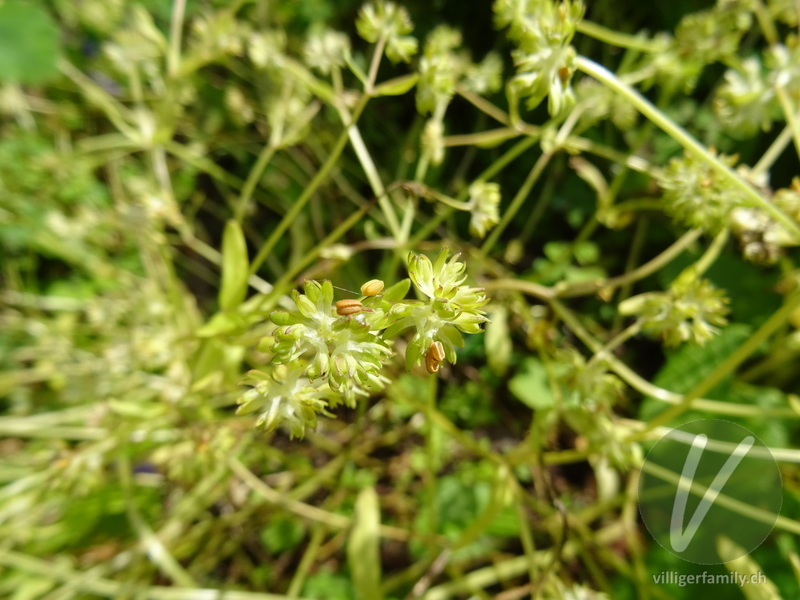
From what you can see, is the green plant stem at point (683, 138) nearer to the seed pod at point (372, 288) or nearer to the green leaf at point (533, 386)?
the seed pod at point (372, 288)

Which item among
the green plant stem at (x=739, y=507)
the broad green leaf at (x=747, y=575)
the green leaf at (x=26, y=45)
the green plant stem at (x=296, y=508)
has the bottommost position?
the green plant stem at (x=296, y=508)

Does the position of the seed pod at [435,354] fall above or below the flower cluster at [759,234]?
below

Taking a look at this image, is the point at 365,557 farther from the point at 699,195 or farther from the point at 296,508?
the point at 699,195

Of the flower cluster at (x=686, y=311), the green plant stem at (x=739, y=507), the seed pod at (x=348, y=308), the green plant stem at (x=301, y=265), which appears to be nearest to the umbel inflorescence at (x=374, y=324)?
the seed pod at (x=348, y=308)

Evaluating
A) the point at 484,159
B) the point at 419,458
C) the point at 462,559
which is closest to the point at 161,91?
the point at 484,159

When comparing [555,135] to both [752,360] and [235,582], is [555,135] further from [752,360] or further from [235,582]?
[235,582]

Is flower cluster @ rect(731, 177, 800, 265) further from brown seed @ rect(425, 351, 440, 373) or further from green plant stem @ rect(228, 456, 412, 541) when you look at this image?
green plant stem @ rect(228, 456, 412, 541)

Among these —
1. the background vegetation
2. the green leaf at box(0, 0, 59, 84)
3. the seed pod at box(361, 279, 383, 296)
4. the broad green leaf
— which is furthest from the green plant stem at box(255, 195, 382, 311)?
the green leaf at box(0, 0, 59, 84)

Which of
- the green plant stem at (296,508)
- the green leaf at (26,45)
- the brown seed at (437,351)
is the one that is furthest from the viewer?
the green leaf at (26,45)
